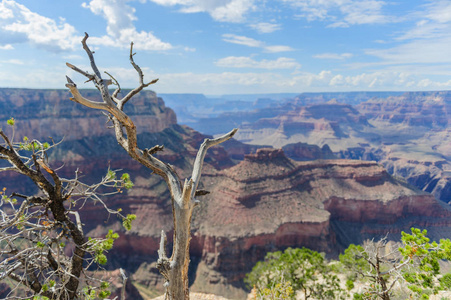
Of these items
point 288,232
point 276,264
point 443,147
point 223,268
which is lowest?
point 443,147

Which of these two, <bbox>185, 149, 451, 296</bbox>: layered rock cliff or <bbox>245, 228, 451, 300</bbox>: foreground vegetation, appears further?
<bbox>185, 149, 451, 296</bbox>: layered rock cliff

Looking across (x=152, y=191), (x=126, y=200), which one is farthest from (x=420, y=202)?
(x=126, y=200)

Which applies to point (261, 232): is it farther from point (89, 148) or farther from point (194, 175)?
point (89, 148)

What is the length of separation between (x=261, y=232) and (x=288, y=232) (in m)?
6.66

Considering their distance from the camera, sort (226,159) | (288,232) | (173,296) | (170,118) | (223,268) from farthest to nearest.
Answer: (226,159)
(170,118)
(288,232)
(223,268)
(173,296)

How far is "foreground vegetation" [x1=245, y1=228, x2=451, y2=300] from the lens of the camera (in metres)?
9.34

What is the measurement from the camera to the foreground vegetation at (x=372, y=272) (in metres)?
9.34

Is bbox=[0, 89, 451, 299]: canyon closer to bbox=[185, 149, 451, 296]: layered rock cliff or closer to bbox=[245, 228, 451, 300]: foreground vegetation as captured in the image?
bbox=[185, 149, 451, 296]: layered rock cliff

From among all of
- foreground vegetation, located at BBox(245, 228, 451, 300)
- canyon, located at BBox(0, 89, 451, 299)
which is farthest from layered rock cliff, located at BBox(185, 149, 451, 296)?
foreground vegetation, located at BBox(245, 228, 451, 300)

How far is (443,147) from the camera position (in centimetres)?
17838

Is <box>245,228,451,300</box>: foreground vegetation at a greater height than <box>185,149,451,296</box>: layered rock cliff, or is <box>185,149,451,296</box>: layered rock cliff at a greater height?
<box>245,228,451,300</box>: foreground vegetation

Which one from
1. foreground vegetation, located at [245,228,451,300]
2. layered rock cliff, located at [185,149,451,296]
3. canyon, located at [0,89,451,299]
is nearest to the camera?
foreground vegetation, located at [245,228,451,300]

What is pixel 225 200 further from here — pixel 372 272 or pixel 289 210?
pixel 372 272

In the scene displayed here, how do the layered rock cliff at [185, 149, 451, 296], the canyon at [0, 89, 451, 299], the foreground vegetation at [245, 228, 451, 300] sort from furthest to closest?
the canyon at [0, 89, 451, 299]
the layered rock cliff at [185, 149, 451, 296]
the foreground vegetation at [245, 228, 451, 300]
